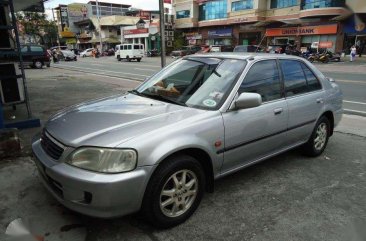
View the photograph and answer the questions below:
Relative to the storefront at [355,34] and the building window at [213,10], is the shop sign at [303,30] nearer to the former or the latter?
the storefront at [355,34]

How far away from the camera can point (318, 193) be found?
12.3ft

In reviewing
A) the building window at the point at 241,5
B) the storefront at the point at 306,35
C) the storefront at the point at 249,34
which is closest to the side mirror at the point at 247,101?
the storefront at the point at 306,35

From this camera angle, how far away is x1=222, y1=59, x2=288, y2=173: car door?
340cm

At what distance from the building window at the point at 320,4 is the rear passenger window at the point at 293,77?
34.3 m

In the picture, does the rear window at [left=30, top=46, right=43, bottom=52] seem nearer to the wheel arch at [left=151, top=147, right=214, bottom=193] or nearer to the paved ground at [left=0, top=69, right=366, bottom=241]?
the paved ground at [left=0, top=69, right=366, bottom=241]

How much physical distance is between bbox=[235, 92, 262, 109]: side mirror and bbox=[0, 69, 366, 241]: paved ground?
3.36ft

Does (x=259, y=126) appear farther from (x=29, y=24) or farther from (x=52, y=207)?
(x=29, y=24)

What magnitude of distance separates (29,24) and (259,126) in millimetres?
47336

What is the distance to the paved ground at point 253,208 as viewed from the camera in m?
2.94

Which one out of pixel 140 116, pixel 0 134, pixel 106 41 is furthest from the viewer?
pixel 106 41

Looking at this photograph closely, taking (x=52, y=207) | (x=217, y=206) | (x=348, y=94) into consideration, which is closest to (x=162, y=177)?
(x=217, y=206)

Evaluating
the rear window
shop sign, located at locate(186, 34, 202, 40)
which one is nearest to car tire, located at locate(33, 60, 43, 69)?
the rear window

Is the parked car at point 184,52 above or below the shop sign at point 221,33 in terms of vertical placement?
below

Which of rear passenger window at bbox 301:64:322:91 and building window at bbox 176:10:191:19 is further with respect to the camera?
building window at bbox 176:10:191:19
